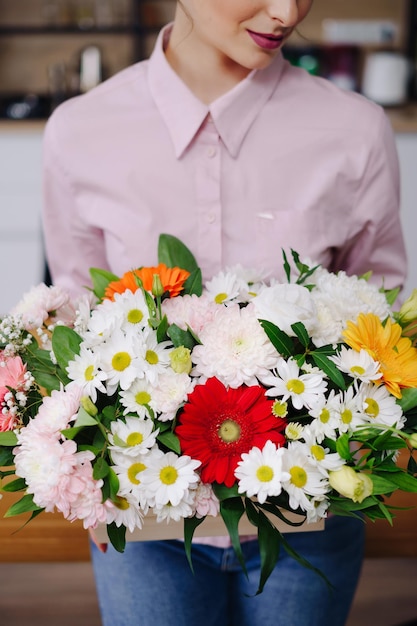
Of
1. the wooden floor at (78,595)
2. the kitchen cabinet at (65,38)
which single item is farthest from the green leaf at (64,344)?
the kitchen cabinet at (65,38)

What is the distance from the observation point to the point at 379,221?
108cm

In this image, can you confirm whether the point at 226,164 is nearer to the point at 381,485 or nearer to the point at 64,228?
the point at 64,228

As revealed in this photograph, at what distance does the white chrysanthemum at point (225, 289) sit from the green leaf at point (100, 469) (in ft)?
0.66

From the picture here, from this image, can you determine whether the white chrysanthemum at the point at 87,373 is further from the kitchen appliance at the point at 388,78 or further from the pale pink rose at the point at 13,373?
the kitchen appliance at the point at 388,78

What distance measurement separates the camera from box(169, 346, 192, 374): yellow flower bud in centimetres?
67

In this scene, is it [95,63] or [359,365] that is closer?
[359,365]

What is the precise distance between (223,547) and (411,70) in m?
3.23

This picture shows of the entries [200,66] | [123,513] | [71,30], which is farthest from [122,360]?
[71,30]

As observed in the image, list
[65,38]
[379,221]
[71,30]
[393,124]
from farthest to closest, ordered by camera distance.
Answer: [65,38] < [71,30] < [393,124] < [379,221]

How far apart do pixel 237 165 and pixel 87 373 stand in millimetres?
485

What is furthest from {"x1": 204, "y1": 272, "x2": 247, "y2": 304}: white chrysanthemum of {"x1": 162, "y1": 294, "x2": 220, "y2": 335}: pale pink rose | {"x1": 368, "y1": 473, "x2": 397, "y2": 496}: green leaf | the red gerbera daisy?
{"x1": 368, "y1": 473, "x2": 397, "y2": 496}: green leaf

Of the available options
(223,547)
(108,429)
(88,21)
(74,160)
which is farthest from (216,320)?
(88,21)

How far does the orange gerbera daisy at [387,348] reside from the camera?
0.69 meters

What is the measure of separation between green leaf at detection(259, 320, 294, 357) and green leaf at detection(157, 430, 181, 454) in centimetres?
12
